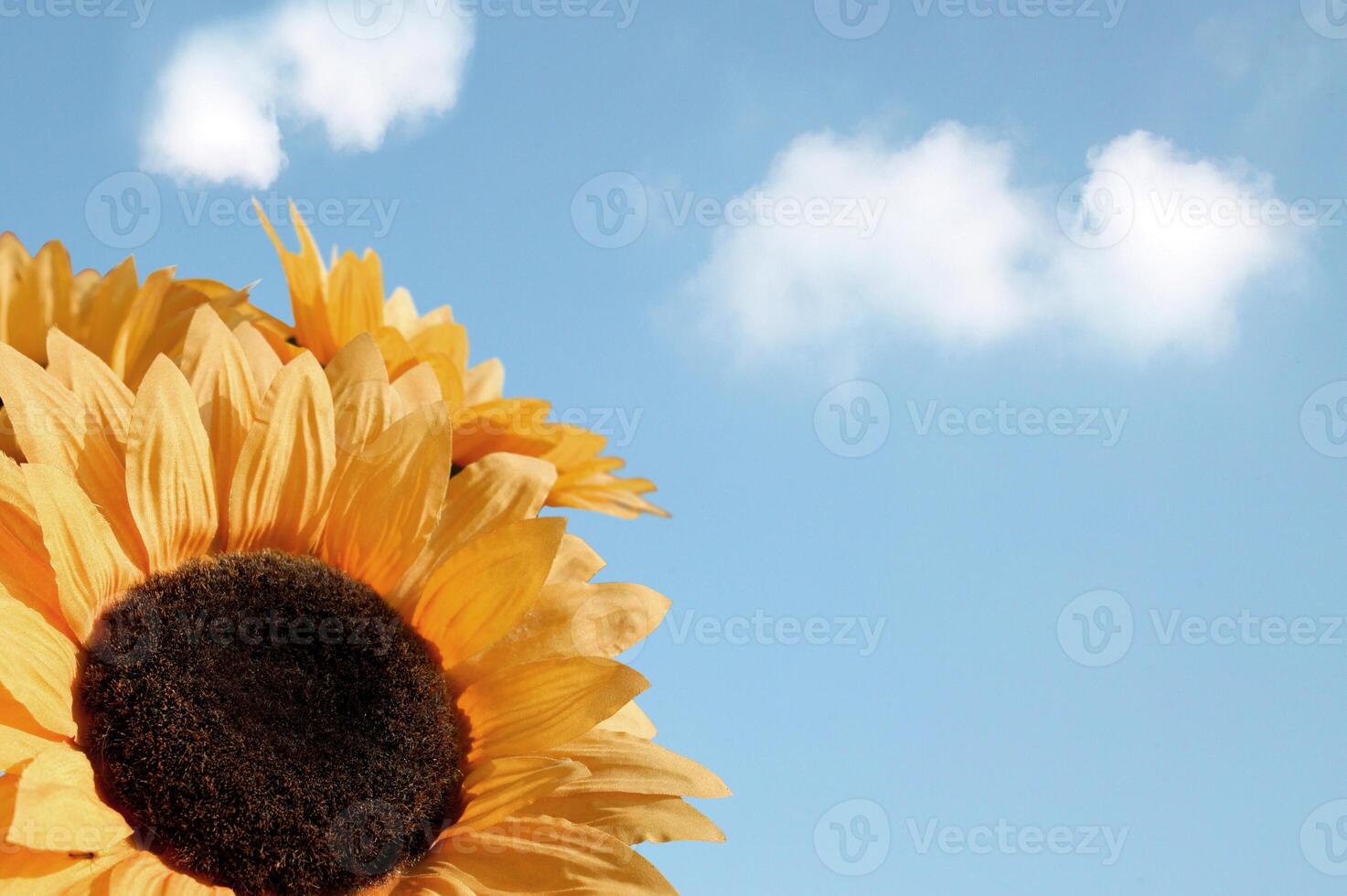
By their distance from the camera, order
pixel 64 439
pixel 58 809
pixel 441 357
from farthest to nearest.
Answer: pixel 441 357 < pixel 64 439 < pixel 58 809

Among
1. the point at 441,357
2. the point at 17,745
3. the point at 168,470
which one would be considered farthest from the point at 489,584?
the point at 441,357

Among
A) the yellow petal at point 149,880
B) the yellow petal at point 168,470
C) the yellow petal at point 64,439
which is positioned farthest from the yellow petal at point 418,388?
the yellow petal at point 149,880

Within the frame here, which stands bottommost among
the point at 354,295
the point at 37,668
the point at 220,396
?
the point at 37,668

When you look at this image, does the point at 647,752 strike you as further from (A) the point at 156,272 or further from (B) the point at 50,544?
(A) the point at 156,272

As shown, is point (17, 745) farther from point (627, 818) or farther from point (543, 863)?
point (627, 818)

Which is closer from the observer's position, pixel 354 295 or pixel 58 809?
pixel 58 809

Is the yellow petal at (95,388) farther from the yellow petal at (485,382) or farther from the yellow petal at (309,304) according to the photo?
the yellow petal at (485,382)
